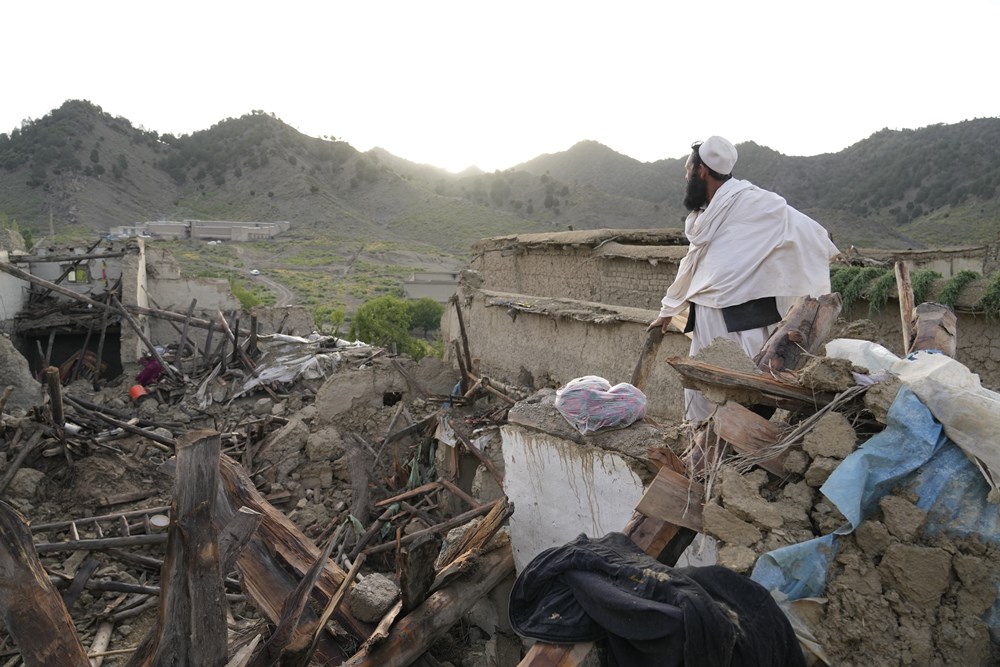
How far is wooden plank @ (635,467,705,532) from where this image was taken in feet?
6.84

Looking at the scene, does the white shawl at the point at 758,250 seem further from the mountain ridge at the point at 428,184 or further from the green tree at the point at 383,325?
the mountain ridge at the point at 428,184

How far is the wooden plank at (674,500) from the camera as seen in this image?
82.0 inches

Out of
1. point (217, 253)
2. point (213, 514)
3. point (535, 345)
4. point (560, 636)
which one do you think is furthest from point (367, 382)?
point (217, 253)

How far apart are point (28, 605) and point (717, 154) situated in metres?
3.52

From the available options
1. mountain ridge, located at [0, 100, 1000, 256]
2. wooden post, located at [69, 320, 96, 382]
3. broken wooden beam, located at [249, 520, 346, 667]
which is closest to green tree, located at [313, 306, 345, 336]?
wooden post, located at [69, 320, 96, 382]

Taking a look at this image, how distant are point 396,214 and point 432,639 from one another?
182 feet

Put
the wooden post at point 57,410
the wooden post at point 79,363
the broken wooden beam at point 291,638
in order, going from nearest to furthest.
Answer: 1. the broken wooden beam at point 291,638
2. the wooden post at point 57,410
3. the wooden post at point 79,363

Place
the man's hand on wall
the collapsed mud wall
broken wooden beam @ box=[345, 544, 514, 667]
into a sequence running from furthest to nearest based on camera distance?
the collapsed mud wall < the man's hand on wall < broken wooden beam @ box=[345, 544, 514, 667]

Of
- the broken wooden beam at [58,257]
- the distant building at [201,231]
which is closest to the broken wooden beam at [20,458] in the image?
the broken wooden beam at [58,257]

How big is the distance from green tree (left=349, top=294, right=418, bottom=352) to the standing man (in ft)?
62.7

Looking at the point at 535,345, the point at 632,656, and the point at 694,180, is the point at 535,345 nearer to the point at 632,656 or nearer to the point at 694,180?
the point at 694,180

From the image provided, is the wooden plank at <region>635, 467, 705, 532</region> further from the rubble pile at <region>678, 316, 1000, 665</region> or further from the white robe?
the white robe

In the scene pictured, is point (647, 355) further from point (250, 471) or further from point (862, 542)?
point (250, 471)

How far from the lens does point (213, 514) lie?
7.49 feet
